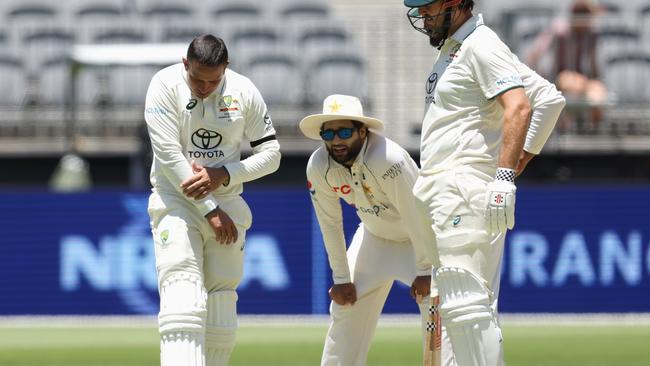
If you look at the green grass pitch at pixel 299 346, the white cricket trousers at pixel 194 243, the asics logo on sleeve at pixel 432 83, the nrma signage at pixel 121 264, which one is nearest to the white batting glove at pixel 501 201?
the asics logo on sleeve at pixel 432 83

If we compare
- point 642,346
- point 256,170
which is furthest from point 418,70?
point 256,170

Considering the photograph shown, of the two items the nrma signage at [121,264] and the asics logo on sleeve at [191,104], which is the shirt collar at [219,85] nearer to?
the asics logo on sleeve at [191,104]

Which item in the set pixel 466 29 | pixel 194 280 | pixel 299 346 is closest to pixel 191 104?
pixel 194 280

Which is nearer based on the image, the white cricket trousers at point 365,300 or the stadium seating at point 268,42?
the white cricket trousers at point 365,300

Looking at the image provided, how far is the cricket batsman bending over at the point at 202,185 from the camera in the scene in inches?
261

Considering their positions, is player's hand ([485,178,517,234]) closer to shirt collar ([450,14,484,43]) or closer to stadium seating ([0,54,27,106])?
shirt collar ([450,14,484,43])

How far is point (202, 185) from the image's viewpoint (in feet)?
22.1

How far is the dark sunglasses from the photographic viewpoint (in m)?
7.05

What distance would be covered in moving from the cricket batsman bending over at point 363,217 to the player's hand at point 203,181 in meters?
0.59

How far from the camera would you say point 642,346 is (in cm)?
1067

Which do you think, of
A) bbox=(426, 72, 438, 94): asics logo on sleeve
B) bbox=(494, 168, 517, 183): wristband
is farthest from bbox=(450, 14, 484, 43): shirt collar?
bbox=(494, 168, 517, 183): wristband

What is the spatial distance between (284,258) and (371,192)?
681cm

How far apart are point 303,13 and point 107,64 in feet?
11.0

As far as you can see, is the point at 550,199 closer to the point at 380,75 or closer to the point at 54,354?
the point at 380,75
